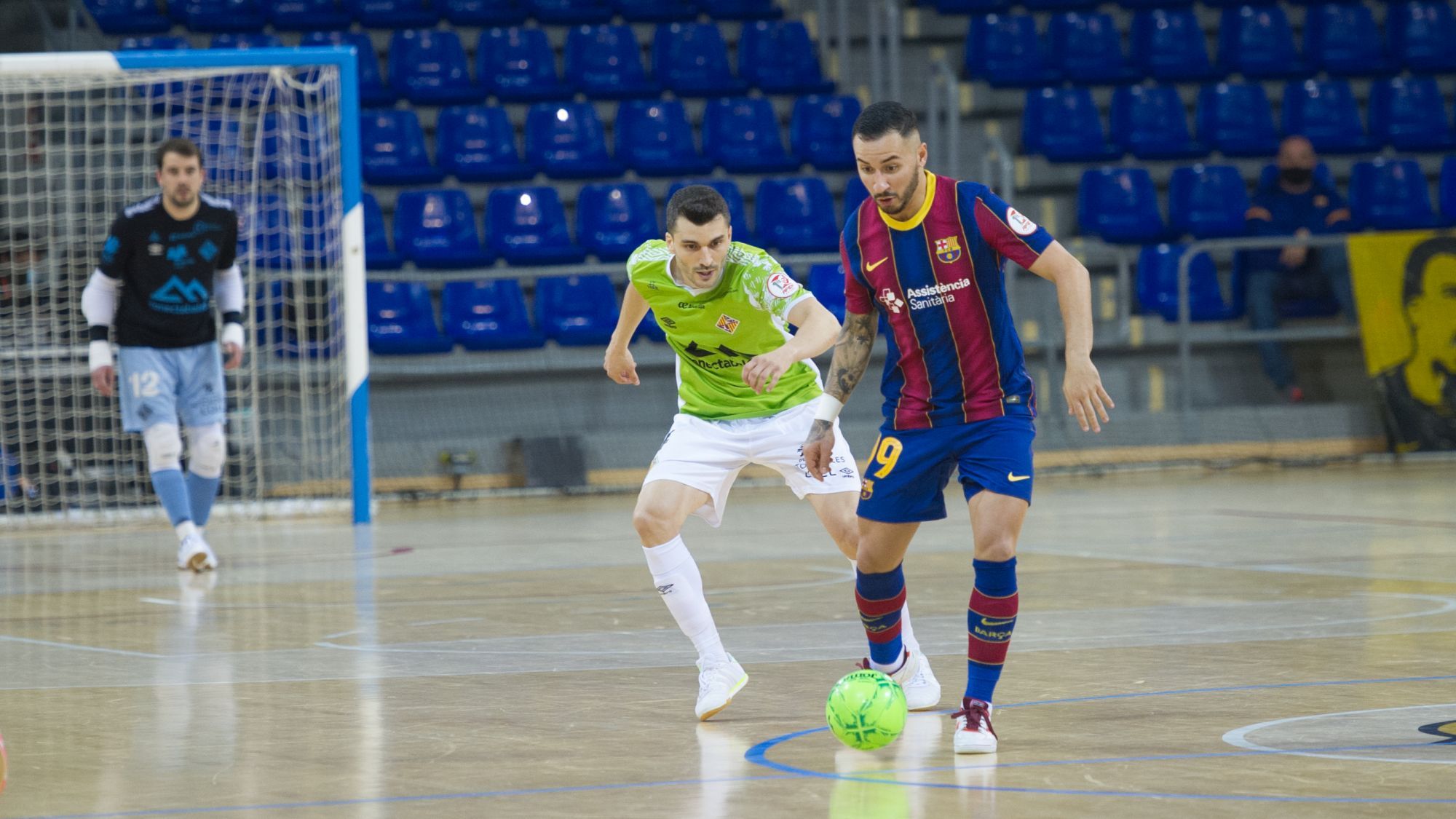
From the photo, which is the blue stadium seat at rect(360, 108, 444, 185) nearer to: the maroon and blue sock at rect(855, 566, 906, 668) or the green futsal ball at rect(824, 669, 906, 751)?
the maroon and blue sock at rect(855, 566, 906, 668)

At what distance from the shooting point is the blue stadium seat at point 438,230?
16.5 metres

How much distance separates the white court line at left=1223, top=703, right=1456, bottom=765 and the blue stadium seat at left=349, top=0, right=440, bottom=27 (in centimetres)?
1480

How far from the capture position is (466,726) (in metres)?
5.39

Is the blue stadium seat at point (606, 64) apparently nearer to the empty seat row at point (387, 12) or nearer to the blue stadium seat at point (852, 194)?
the empty seat row at point (387, 12)

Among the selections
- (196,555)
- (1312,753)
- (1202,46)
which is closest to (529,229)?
(196,555)

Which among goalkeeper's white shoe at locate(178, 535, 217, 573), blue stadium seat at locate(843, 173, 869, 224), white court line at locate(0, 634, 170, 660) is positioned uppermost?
blue stadium seat at locate(843, 173, 869, 224)

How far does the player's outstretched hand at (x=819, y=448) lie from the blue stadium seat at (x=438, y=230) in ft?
37.0

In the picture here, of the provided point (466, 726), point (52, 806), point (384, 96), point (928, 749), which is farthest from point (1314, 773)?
point (384, 96)

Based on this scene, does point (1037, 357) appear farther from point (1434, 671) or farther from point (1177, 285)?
point (1434, 671)

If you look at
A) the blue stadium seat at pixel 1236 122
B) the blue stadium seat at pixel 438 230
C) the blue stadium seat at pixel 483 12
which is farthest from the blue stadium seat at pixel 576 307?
the blue stadium seat at pixel 1236 122

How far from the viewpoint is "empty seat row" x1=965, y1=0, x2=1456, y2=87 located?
18.9 m

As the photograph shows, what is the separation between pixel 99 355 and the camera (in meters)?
10.6

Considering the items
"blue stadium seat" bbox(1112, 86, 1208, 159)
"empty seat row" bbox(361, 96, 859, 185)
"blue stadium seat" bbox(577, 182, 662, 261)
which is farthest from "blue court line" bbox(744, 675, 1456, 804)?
"blue stadium seat" bbox(1112, 86, 1208, 159)

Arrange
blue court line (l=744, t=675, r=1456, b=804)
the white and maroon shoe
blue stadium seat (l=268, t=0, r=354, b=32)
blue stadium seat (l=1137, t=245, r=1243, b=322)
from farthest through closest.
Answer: blue stadium seat (l=268, t=0, r=354, b=32), blue stadium seat (l=1137, t=245, r=1243, b=322), the white and maroon shoe, blue court line (l=744, t=675, r=1456, b=804)
